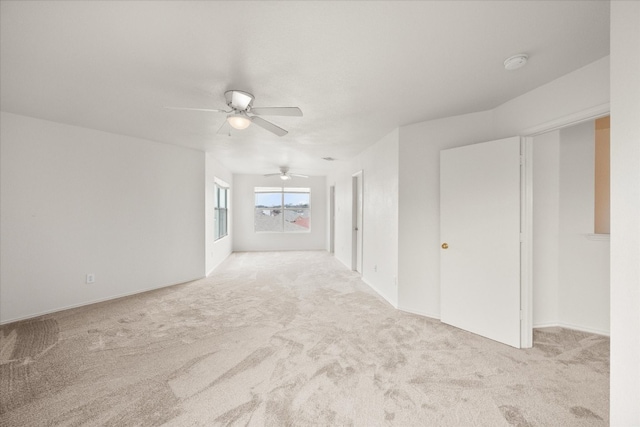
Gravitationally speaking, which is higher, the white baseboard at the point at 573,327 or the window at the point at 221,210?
the window at the point at 221,210

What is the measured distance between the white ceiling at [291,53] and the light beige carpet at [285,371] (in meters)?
2.43

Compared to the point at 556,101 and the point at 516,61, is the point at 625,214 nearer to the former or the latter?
the point at 516,61

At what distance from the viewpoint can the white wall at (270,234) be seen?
27.8 ft

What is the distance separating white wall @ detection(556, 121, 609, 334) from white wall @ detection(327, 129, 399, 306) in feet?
5.91

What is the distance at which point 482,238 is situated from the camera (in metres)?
2.85

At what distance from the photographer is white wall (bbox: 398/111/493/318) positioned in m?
3.27

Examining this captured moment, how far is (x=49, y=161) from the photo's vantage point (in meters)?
3.45

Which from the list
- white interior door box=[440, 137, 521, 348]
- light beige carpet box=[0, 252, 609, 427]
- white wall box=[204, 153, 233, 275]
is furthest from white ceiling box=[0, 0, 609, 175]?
light beige carpet box=[0, 252, 609, 427]

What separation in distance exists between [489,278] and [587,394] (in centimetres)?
108

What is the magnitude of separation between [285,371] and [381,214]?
273cm

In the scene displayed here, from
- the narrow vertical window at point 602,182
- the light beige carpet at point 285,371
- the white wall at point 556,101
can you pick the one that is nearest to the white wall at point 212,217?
the light beige carpet at point 285,371

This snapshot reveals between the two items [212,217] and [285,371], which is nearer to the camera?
[285,371]

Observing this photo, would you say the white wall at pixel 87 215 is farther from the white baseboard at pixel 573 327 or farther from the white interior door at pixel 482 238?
the white baseboard at pixel 573 327

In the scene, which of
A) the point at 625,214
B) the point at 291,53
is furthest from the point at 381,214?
→ the point at 625,214
